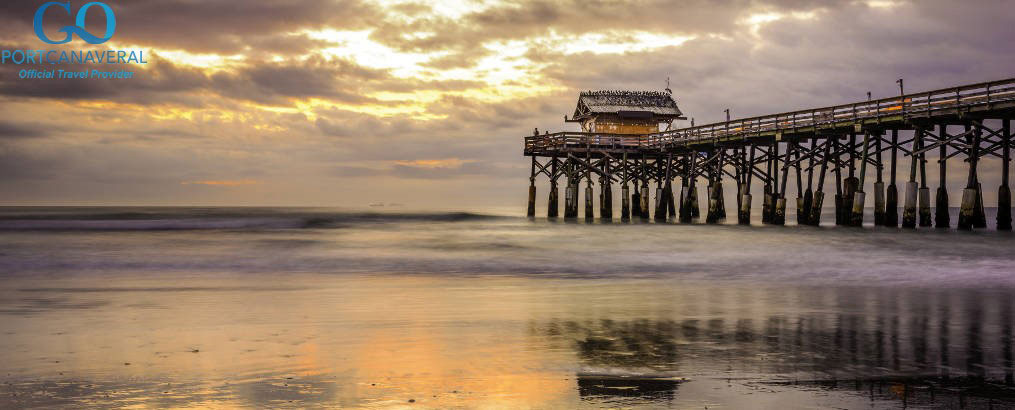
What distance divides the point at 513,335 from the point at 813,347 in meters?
3.18

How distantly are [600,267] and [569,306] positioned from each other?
8.97 meters

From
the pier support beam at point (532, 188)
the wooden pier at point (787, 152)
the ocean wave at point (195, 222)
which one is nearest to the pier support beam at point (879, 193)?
the wooden pier at point (787, 152)

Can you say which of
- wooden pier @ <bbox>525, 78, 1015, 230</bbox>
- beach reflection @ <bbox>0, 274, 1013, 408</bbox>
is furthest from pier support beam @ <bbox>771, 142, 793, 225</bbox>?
beach reflection @ <bbox>0, 274, 1013, 408</bbox>

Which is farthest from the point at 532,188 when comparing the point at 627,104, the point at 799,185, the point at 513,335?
the point at 513,335

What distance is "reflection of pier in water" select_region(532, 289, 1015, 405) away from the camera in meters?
6.93

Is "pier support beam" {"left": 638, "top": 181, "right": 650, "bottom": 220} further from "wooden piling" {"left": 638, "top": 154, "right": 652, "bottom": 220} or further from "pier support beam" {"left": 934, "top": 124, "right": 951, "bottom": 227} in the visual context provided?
"pier support beam" {"left": 934, "top": 124, "right": 951, "bottom": 227}

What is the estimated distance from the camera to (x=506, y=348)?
8.83 metres

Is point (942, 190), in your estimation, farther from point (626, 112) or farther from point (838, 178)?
point (626, 112)

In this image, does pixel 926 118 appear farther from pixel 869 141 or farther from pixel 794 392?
pixel 794 392

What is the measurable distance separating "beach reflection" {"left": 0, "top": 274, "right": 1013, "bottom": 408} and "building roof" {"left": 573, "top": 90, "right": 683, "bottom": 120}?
45116mm

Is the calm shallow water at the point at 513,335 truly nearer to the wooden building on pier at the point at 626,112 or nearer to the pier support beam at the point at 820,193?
the pier support beam at the point at 820,193

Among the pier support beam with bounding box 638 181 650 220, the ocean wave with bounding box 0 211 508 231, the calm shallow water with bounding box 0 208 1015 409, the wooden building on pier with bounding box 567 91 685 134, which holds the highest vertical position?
the wooden building on pier with bounding box 567 91 685 134

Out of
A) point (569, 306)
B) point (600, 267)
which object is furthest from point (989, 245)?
point (569, 306)

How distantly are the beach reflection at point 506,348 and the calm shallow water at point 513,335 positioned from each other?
0.12 ft
